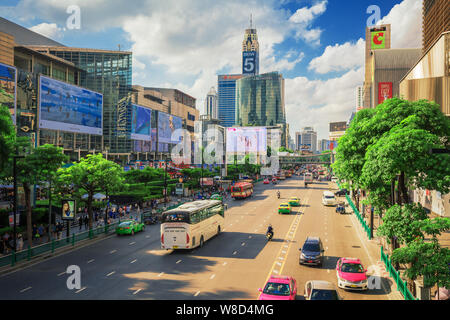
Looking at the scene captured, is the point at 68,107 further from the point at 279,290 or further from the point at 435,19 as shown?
the point at 279,290

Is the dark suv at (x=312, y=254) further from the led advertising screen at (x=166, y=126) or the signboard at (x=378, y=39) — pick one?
the signboard at (x=378, y=39)

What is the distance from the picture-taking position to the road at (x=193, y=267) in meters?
17.6

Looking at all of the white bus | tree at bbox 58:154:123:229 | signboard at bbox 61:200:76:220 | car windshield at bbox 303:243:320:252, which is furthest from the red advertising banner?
signboard at bbox 61:200:76:220

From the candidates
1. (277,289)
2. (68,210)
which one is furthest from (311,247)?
(68,210)

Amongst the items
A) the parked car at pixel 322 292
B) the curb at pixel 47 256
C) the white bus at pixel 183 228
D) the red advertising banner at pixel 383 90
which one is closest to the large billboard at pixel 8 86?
the curb at pixel 47 256

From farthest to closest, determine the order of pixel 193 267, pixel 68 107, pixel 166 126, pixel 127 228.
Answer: pixel 166 126
pixel 68 107
pixel 127 228
pixel 193 267

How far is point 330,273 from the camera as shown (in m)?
21.1

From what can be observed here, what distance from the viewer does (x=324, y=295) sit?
14.9 m

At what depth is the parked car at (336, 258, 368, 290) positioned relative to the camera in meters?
18.0

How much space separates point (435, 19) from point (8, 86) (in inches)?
2360

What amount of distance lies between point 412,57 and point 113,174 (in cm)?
8816

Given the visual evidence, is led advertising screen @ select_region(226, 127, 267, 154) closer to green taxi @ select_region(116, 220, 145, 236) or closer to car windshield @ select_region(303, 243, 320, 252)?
green taxi @ select_region(116, 220, 145, 236)

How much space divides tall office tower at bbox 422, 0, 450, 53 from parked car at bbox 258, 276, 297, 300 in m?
37.1

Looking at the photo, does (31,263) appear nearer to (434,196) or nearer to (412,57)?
(434,196)
